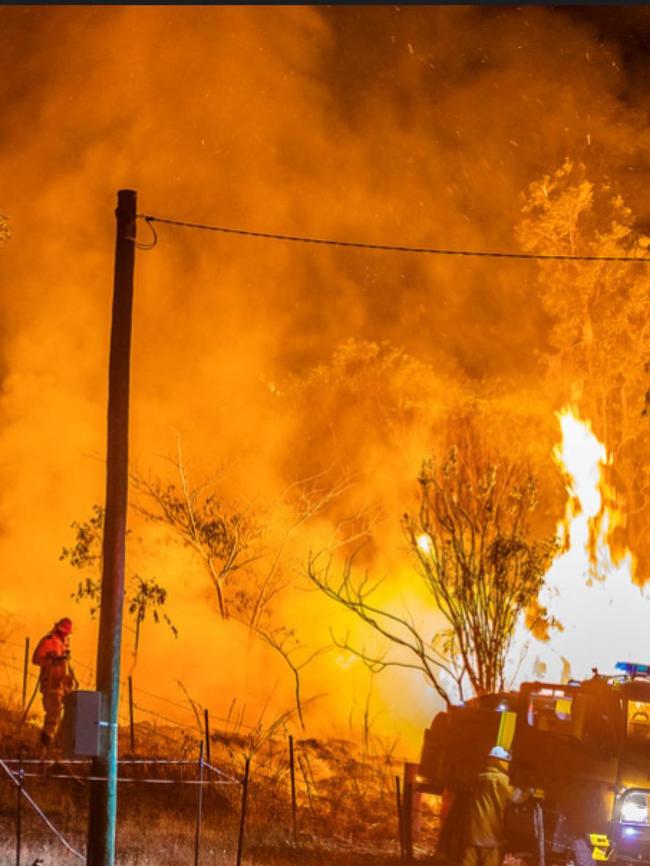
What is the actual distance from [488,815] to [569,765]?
961 millimetres

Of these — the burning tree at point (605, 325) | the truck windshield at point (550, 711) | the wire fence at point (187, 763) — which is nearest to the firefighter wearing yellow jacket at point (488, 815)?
the truck windshield at point (550, 711)

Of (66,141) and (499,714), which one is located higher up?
(66,141)

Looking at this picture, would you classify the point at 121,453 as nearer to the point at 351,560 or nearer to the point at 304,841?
the point at 304,841

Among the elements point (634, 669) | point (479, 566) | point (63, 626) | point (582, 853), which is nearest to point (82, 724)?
point (63, 626)

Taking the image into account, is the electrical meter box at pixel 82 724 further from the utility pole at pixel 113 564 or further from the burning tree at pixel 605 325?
the burning tree at pixel 605 325

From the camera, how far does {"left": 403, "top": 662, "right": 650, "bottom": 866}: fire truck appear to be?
1398cm

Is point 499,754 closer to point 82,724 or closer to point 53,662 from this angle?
point 82,724

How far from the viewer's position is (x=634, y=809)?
13953 mm

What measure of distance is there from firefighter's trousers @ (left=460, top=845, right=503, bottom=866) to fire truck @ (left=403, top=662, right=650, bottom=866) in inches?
17.4

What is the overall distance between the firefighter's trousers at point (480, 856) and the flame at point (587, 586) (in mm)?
13031

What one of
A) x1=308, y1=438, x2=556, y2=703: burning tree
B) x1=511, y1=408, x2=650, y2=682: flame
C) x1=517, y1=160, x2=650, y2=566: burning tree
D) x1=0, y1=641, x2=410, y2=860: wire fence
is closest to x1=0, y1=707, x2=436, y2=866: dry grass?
x1=0, y1=641, x2=410, y2=860: wire fence

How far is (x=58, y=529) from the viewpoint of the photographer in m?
28.6

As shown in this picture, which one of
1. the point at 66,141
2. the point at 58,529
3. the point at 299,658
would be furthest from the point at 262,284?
the point at 299,658

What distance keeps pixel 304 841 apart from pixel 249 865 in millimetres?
2039
